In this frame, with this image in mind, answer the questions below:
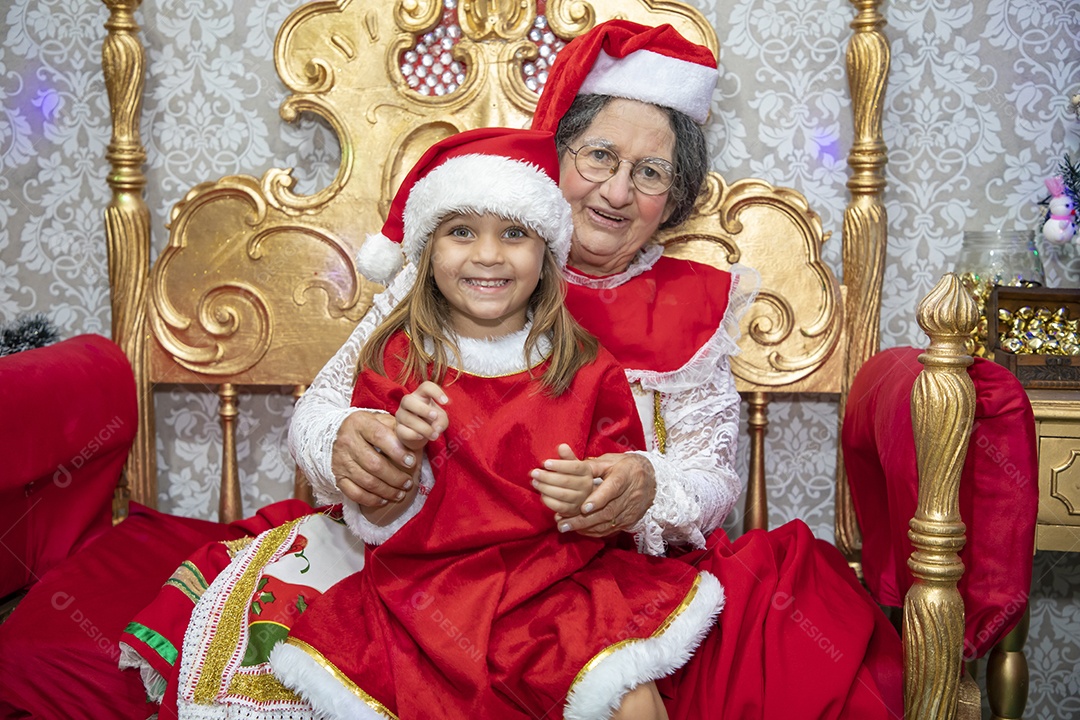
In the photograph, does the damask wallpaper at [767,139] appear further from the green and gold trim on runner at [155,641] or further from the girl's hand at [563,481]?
the girl's hand at [563,481]

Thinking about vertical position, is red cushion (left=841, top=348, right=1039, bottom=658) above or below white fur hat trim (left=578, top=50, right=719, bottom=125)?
below

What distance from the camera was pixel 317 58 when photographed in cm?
222

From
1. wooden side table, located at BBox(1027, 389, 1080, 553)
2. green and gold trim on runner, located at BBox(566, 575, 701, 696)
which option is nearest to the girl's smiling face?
green and gold trim on runner, located at BBox(566, 575, 701, 696)

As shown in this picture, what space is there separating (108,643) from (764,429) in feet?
4.69

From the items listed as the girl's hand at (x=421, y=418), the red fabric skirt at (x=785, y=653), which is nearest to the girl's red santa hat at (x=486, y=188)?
the girl's hand at (x=421, y=418)

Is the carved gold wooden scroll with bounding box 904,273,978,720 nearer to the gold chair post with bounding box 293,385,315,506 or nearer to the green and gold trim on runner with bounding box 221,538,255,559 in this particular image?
the green and gold trim on runner with bounding box 221,538,255,559

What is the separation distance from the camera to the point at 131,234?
7.42ft

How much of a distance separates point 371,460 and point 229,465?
3.24ft

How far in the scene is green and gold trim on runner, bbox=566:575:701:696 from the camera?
1.38 m

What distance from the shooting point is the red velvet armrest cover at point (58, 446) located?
1780 mm

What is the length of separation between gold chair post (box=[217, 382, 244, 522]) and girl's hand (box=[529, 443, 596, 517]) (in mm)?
1139

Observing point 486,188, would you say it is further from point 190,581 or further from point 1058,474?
point 1058,474

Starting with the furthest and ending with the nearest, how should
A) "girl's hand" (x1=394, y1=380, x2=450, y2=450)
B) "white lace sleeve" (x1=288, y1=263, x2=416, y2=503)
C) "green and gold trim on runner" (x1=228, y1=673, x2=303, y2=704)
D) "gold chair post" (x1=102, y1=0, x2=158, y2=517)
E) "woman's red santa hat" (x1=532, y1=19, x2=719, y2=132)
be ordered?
"gold chair post" (x1=102, y1=0, x2=158, y2=517)
"woman's red santa hat" (x1=532, y1=19, x2=719, y2=132)
"white lace sleeve" (x1=288, y1=263, x2=416, y2=503)
"green and gold trim on runner" (x1=228, y1=673, x2=303, y2=704)
"girl's hand" (x1=394, y1=380, x2=450, y2=450)

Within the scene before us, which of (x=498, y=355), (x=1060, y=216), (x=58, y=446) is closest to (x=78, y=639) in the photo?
(x=58, y=446)
